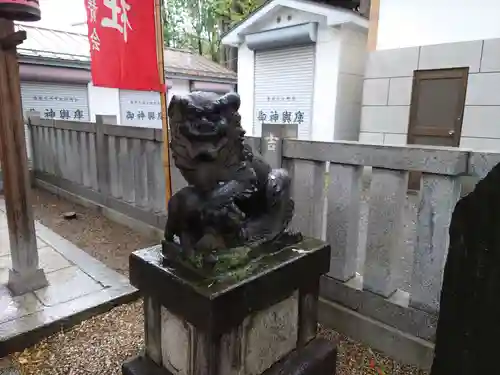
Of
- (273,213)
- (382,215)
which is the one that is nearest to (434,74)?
(382,215)

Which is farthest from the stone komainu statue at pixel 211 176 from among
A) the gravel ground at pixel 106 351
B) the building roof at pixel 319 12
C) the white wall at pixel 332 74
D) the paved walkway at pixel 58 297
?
the building roof at pixel 319 12

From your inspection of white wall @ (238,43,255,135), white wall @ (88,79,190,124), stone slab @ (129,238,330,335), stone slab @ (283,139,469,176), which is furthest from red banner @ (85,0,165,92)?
white wall @ (88,79,190,124)

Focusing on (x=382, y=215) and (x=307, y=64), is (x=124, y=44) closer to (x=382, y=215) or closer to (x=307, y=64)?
(x=382, y=215)

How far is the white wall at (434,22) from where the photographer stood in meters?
5.02

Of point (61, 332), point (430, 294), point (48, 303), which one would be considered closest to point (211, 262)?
point (430, 294)

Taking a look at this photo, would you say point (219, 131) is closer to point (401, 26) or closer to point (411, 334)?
point (411, 334)

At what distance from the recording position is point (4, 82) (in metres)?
2.65

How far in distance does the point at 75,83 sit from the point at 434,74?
7.77 m

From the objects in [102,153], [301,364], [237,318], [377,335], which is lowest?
[377,335]

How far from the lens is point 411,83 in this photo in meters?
5.86

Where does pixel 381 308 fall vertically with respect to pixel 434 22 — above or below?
below

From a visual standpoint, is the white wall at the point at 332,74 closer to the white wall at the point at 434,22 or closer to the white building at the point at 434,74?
the white building at the point at 434,74

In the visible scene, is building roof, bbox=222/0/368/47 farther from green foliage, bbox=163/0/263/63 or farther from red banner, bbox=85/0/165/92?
green foliage, bbox=163/0/263/63

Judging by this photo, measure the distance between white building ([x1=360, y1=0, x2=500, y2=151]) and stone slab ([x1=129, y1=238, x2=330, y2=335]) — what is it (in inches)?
157
